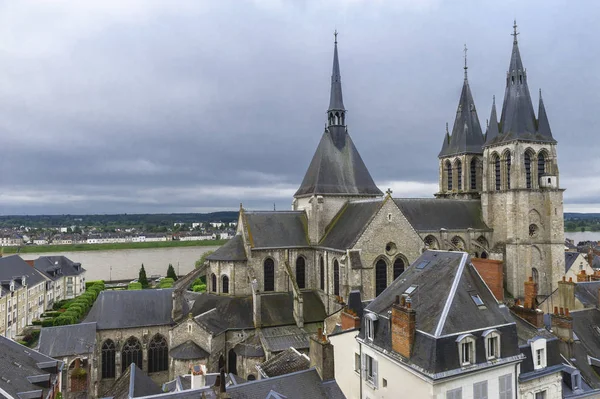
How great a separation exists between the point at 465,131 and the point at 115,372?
3106 cm

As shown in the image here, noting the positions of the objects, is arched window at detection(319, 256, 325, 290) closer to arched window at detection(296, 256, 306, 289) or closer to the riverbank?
arched window at detection(296, 256, 306, 289)

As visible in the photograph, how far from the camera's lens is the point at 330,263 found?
A: 23.4 meters

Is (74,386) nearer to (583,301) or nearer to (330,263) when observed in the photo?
(330,263)

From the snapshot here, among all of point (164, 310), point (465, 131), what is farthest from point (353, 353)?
point (465, 131)

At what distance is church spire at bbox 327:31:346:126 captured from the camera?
93.2ft

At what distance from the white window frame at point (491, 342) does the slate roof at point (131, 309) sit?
1768cm

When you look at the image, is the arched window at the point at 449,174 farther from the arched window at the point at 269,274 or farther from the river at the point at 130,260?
the river at the point at 130,260

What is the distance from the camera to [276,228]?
1008 inches

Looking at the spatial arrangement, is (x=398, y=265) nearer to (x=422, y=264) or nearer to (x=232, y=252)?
(x=422, y=264)

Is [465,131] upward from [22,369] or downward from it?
upward

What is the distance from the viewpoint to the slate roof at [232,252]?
24188 millimetres

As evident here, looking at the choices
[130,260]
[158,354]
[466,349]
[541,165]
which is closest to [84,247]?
[130,260]

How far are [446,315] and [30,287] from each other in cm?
3808

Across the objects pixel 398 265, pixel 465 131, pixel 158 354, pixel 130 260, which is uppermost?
pixel 465 131
